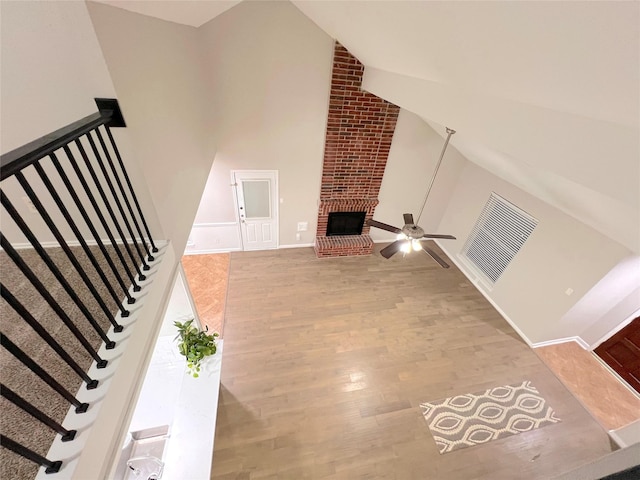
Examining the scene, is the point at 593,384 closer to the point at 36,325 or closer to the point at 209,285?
the point at 36,325

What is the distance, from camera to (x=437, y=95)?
7.15 feet

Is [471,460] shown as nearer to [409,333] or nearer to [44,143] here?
[409,333]

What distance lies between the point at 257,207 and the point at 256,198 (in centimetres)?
20

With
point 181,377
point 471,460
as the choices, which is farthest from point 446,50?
point 181,377

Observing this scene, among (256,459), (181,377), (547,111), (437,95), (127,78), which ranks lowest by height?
(256,459)

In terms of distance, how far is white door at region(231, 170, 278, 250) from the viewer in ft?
15.5

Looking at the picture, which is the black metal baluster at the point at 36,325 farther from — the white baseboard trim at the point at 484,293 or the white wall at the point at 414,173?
the white baseboard trim at the point at 484,293

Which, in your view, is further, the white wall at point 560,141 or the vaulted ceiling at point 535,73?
the white wall at point 560,141

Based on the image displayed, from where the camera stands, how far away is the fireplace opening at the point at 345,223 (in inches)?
217

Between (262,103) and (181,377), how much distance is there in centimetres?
430

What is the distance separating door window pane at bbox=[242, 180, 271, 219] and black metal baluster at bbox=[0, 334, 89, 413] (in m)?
4.09

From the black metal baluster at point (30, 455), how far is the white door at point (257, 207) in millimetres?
4242

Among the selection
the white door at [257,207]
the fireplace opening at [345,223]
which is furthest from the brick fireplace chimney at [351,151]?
the white door at [257,207]

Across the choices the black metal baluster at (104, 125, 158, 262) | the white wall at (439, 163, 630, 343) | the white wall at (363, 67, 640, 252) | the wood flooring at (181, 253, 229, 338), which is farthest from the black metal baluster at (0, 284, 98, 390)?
the white wall at (439, 163, 630, 343)
